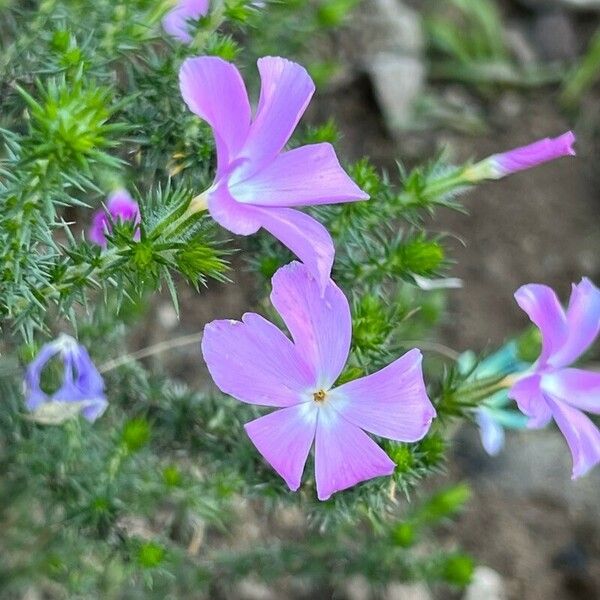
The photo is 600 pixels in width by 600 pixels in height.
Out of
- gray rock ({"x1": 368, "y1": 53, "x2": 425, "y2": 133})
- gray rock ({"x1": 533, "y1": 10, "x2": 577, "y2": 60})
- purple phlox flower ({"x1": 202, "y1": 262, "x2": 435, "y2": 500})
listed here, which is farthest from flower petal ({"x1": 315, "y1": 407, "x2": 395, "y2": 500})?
gray rock ({"x1": 533, "y1": 10, "x2": 577, "y2": 60})

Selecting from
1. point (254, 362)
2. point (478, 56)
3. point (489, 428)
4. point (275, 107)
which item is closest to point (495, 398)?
point (489, 428)

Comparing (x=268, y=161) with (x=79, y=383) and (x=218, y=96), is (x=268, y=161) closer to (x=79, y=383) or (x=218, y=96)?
(x=218, y=96)

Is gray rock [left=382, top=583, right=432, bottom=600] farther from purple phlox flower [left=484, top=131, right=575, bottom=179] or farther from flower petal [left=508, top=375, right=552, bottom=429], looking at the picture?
purple phlox flower [left=484, top=131, right=575, bottom=179]

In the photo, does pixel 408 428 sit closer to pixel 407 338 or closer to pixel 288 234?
pixel 288 234

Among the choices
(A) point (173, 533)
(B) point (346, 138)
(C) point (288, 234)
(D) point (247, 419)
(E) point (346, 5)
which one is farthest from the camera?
(B) point (346, 138)

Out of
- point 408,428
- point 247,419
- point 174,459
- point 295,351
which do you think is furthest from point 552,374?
point 174,459

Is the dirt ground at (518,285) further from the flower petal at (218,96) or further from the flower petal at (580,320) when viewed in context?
the flower petal at (218,96)
